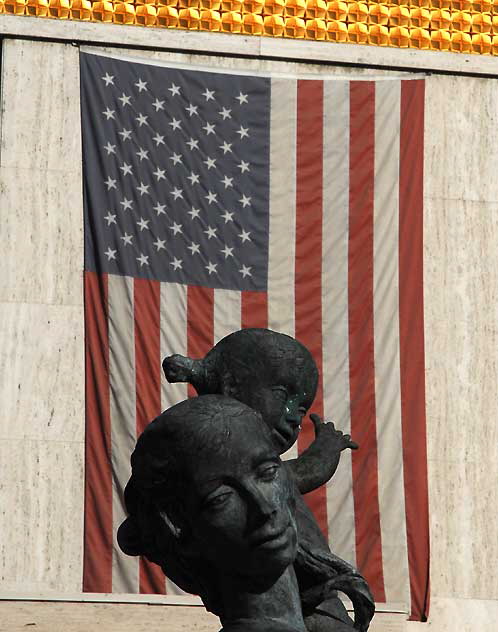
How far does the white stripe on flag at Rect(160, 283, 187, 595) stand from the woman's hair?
10935mm

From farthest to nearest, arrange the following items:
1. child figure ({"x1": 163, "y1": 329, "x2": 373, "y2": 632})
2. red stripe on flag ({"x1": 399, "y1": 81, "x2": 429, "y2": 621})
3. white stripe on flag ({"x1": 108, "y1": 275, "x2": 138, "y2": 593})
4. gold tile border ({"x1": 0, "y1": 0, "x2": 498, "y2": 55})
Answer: gold tile border ({"x1": 0, "y1": 0, "x2": 498, "y2": 55})
red stripe on flag ({"x1": 399, "y1": 81, "x2": 429, "y2": 621})
white stripe on flag ({"x1": 108, "y1": 275, "x2": 138, "y2": 593})
child figure ({"x1": 163, "y1": 329, "x2": 373, "y2": 632})

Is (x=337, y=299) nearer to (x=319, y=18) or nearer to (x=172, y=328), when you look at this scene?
(x=172, y=328)

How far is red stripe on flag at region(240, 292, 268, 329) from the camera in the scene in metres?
16.1

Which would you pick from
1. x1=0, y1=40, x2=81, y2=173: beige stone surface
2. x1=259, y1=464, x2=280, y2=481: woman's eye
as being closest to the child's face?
x1=259, y1=464, x2=280, y2=481: woman's eye

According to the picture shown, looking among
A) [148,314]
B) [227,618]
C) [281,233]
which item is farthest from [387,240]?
[227,618]

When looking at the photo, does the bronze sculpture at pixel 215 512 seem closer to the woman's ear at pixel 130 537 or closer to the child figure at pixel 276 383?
the woman's ear at pixel 130 537

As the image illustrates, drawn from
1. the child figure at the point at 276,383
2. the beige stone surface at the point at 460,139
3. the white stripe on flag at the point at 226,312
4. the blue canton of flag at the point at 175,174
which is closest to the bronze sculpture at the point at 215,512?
the child figure at the point at 276,383

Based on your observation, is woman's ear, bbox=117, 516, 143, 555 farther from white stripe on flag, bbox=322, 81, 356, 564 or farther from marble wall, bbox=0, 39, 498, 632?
white stripe on flag, bbox=322, 81, 356, 564

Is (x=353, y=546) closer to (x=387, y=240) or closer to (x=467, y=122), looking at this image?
(x=387, y=240)

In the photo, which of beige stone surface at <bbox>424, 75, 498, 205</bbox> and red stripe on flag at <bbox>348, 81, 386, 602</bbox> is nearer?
red stripe on flag at <bbox>348, 81, 386, 602</bbox>

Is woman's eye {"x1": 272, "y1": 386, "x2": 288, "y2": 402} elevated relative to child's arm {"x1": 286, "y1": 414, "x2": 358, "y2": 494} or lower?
elevated

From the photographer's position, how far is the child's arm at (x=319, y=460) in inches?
241

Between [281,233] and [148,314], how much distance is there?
1.30 m

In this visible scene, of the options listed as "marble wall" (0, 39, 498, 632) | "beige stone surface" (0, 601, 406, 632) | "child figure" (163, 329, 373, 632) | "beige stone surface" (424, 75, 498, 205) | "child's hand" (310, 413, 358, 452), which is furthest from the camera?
"beige stone surface" (424, 75, 498, 205)
